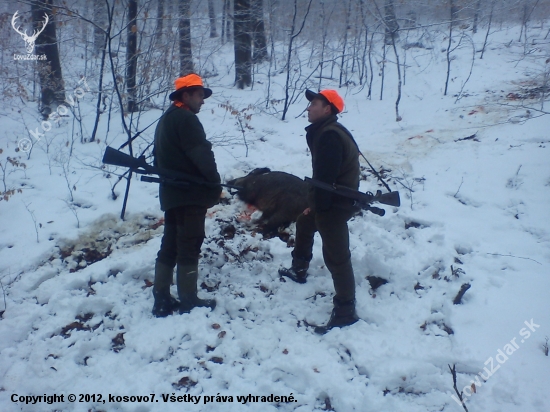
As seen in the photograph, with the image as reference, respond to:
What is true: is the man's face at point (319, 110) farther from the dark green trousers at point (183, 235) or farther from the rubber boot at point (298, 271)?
the rubber boot at point (298, 271)

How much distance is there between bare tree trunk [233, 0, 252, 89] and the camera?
10.9 metres

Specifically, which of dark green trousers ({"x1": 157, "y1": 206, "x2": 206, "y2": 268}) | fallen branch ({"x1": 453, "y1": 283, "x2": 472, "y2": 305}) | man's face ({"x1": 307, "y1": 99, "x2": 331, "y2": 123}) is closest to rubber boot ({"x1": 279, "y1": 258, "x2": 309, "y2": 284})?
dark green trousers ({"x1": 157, "y1": 206, "x2": 206, "y2": 268})

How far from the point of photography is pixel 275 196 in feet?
17.1

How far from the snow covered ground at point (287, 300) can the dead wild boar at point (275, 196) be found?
0.65 feet

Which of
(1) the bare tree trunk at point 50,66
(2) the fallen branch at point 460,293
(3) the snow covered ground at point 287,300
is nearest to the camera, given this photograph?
(3) the snow covered ground at point 287,300

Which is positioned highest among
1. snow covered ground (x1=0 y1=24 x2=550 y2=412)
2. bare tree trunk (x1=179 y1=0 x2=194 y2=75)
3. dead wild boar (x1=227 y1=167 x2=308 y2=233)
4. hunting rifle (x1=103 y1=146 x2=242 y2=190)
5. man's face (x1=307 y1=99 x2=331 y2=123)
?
bare tree trunk (x1=179 y1=0 x2=194 y2=75)

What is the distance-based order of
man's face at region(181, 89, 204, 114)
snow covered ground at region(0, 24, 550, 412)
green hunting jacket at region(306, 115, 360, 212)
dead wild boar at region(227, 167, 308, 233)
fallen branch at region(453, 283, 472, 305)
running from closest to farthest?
snow covered ground at region(0, 24, 550, 412), green hunting jacket at region(306, 115, 360, 212), man's face at region(181, 89, 204, 114), fallen branch at region(453, 283, 472, 305), dead wild boar at region(227, 167, 308, 233)

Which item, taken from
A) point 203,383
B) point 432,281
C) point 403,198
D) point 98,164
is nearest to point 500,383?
point 432,281

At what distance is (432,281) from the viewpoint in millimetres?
4047

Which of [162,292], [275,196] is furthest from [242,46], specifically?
[162,292]

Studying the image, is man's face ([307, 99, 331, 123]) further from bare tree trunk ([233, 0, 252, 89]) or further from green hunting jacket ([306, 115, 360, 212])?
bare tree trunk ([233, 0, 252, 89])

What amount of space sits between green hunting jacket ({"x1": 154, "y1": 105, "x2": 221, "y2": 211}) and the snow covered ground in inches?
40.6

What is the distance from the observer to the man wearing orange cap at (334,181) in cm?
327

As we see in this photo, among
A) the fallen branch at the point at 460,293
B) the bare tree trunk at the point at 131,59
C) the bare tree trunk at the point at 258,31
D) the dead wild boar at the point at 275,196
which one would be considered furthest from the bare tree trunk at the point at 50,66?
the fallen branch at the point at 460,293
